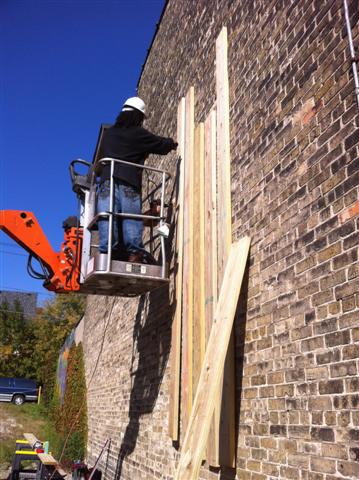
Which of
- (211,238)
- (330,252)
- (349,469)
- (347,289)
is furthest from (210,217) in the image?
(349,469)

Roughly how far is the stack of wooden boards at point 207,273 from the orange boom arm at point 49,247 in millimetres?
1492

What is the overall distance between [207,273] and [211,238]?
0.36 metres

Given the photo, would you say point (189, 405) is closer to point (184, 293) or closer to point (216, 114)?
point (184, 293)

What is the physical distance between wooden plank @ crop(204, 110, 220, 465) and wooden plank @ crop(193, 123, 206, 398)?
0.29 feet

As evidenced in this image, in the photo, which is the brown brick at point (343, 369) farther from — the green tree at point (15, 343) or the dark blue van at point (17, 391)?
the green tree at point (15, 343)

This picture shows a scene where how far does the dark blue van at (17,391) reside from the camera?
25.9m

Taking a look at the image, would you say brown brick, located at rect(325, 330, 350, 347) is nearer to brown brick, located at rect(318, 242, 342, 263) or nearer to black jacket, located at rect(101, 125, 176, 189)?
brown brick, located at rect(318, 242, 342, 263)

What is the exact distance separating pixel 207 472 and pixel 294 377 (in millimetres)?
1756

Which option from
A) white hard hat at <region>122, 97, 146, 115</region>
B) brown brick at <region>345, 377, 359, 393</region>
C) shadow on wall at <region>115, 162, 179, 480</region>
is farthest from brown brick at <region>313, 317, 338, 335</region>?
white hard hat at <region>122, 97, 146, 115</region>

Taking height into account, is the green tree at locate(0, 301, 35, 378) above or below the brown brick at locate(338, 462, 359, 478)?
above

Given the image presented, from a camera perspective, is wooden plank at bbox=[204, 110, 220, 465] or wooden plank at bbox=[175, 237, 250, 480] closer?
wooden plank at bbox=[175, 237, 250, 480]

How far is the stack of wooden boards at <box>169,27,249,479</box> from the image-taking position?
4055mm

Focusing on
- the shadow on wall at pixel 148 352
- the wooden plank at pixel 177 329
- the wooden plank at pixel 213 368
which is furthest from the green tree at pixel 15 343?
the wooden plank at pixel 213 368

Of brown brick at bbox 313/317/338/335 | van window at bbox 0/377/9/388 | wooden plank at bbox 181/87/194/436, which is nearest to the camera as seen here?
brown brick at bbox 313/317/338/335
